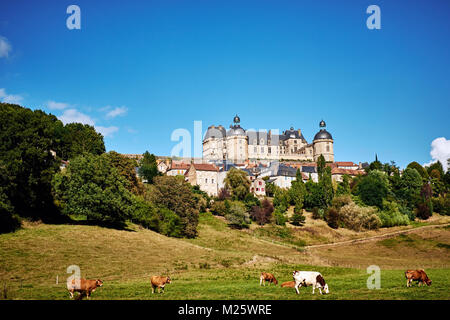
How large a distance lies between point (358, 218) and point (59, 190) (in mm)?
54099

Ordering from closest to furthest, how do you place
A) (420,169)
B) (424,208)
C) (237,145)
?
(424,208) → (420,169) → (237,145)

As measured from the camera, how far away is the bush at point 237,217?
2648 inches

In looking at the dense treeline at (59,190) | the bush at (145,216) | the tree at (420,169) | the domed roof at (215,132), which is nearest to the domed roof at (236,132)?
the domed roof at (215,132)

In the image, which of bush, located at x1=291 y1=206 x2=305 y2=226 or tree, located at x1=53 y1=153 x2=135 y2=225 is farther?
bush, located at x1=291 y1=206 x2=305 y2=226

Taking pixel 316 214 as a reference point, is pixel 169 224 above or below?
below

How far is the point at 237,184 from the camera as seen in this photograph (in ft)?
272

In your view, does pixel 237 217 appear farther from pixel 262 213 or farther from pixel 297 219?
pixel 297 219

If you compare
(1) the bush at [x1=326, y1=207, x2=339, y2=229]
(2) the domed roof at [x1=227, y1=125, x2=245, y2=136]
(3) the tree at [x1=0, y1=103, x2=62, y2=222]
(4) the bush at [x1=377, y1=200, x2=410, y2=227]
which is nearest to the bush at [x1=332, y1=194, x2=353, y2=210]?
(1) the bush at [x1=326, y1=207, x2=339, y2=229]

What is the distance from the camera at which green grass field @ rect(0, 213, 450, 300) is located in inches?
687

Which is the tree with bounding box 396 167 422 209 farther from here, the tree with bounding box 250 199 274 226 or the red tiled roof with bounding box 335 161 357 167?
the red tiled roof with bounding box 335 161 357 167

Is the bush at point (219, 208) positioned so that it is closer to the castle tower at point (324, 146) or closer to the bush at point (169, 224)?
the bush at point (169, 224)

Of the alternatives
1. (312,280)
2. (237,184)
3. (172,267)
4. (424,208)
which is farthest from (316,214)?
(312,280)

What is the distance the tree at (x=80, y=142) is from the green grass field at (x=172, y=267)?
30338 mm

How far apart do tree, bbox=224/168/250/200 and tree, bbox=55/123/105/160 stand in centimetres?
2792
